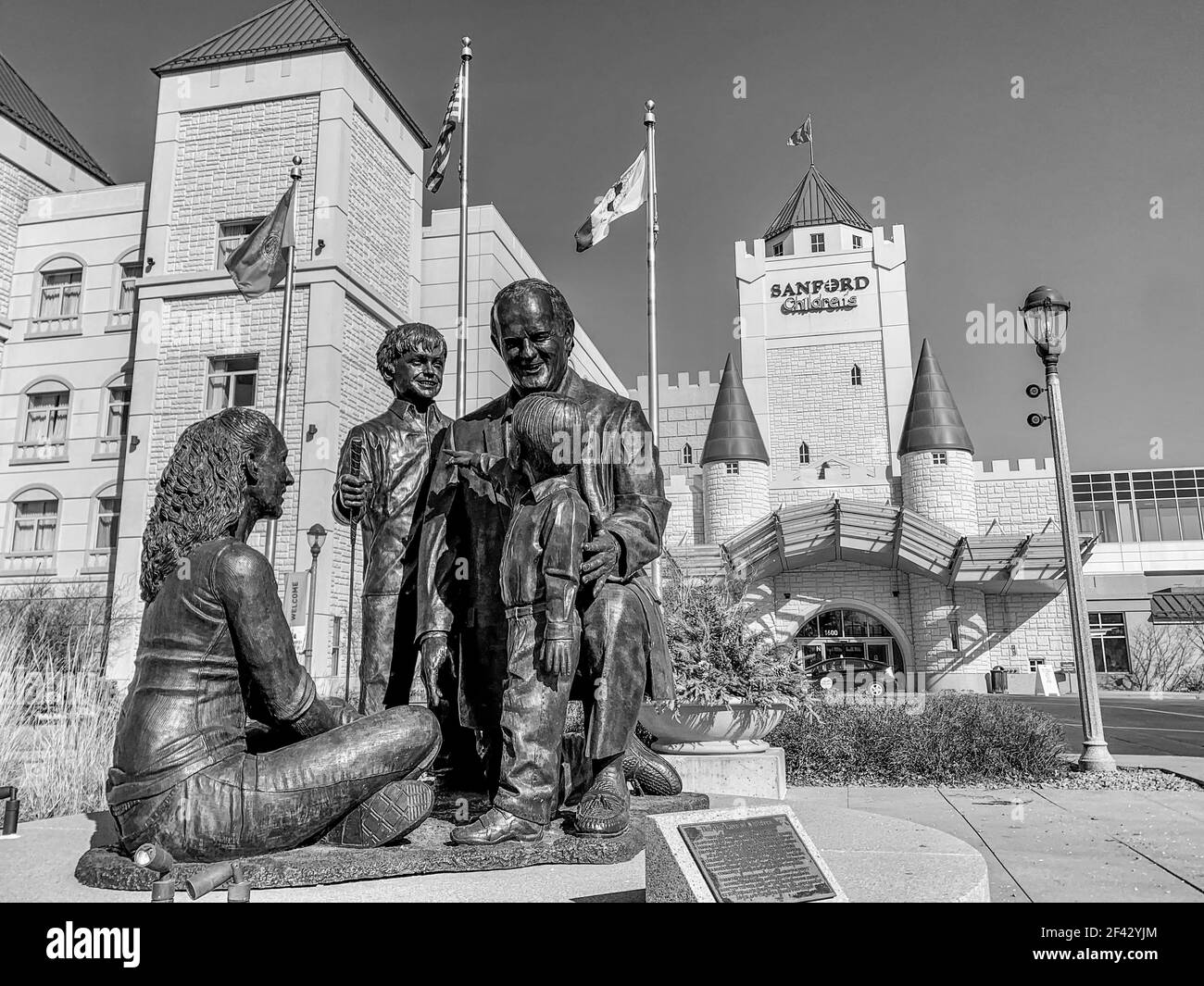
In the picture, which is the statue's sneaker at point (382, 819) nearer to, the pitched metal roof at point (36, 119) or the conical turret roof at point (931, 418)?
the pitched metal roof at point (36, 119)

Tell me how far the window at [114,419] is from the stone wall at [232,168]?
3.88m

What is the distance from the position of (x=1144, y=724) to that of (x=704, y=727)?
14.6 m

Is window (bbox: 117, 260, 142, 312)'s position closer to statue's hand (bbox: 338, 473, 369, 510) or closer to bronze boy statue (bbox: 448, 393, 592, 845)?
statue's hand (bbox: 338, 473, 369, 510)

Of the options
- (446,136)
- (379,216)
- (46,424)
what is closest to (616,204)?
(446,136)

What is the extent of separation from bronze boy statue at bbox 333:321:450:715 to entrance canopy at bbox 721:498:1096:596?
997 inches

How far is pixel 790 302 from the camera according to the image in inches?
1522

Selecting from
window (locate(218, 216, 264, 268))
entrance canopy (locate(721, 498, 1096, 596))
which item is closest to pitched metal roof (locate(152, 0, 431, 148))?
window (locate(218, 216, 264, 268))

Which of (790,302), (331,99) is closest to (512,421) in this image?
(331,99)

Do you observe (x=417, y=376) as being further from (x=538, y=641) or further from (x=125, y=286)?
(x=125, y=286)

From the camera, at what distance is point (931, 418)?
110 ft

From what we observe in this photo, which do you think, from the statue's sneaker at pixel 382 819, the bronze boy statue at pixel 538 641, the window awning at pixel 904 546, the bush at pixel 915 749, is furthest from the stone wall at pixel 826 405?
the statue's sneaker at pixel 382 819
